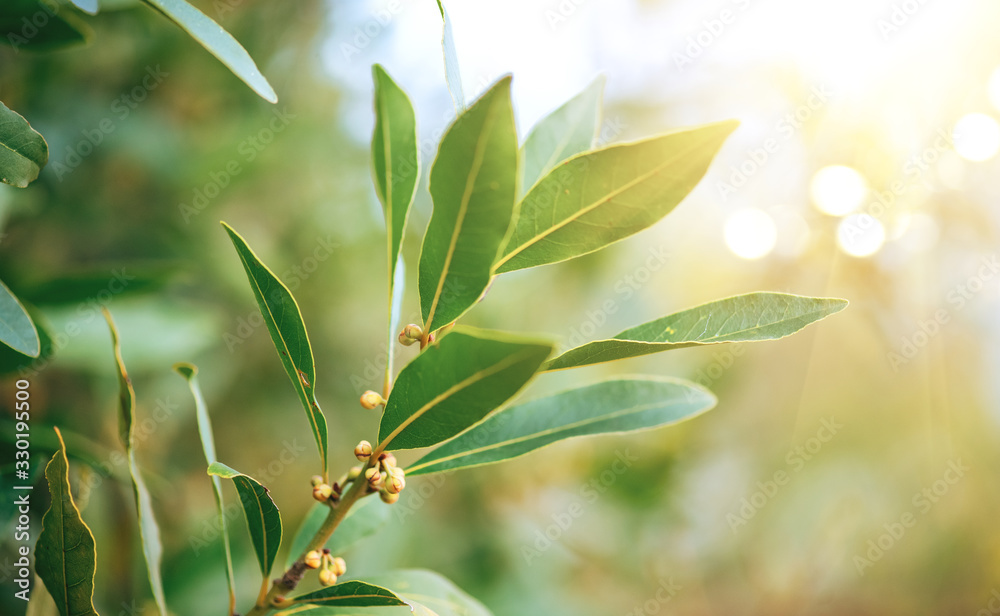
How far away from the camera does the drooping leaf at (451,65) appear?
1.29 feet

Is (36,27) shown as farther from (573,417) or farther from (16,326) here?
(573,417)

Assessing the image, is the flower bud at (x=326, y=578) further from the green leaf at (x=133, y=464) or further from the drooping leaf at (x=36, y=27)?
the drooping leaf at (x=36, y=27)

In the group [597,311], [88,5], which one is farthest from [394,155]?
[597,311]

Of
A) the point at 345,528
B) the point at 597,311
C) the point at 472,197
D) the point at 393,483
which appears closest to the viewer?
the point at 472,197

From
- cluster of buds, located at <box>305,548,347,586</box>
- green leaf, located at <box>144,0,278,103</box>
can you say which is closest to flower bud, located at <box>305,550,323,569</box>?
cluster of buds, located at <box>305,548,347,586</box>

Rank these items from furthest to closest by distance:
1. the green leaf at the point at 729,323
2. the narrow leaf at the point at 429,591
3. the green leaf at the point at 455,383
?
the narrow leaf at the point at 429,591, the green leaf at the point at 729,323, the green leaf at the point at 455,383

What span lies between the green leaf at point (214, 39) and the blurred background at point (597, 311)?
43cm

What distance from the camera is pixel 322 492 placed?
437mm

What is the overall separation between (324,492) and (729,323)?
1.02 feet

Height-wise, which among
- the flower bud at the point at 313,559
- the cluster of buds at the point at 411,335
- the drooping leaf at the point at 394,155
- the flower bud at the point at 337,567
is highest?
the drooping leaf at the point at 394,155

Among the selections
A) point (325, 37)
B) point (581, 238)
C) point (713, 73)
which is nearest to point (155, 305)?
point (325, 37)

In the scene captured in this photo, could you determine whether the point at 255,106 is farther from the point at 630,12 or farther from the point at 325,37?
the point at 630,12

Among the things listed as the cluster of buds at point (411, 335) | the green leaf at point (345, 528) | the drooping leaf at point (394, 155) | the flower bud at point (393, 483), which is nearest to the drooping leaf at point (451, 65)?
the drooping leaf at point (394, 155)

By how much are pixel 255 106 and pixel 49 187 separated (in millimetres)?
464
